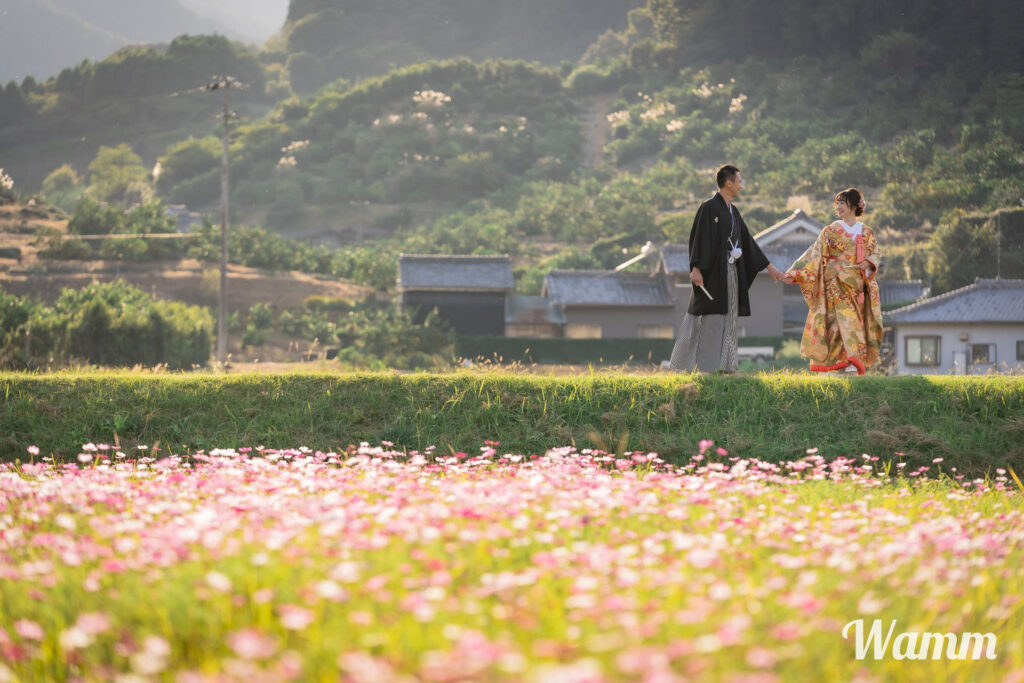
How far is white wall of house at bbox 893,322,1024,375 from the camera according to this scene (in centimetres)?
2767

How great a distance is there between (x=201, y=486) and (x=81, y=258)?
1709 inches

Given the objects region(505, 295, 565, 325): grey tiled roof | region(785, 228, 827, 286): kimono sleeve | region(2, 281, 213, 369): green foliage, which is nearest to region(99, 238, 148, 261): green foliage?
region(2, 281, 213, 369): green foliage

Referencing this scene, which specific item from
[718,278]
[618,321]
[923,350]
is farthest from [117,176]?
[718,278]

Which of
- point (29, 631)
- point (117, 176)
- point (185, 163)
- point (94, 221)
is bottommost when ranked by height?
point (29, 631)

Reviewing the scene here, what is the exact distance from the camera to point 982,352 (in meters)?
27.9

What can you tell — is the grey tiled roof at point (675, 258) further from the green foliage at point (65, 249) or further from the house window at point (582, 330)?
the green foliage at point (65, 249)

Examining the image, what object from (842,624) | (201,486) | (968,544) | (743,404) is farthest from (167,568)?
(743,404)

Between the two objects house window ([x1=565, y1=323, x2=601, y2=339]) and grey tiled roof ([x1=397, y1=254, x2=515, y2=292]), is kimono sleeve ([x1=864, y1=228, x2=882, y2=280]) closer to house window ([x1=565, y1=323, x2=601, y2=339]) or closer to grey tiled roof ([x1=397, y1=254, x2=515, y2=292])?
house window ([x1=565, y1=323, x2=601, y2=339])

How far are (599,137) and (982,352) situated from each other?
6049 centimetres

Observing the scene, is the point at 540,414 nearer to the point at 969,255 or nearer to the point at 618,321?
the point at 618,321

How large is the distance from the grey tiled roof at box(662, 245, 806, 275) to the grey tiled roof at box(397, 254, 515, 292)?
5665 millimetres

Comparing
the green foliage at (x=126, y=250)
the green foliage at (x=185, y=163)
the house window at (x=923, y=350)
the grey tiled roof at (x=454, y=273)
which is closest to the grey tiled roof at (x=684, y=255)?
the grey tiled roof at (x=454, y=273)

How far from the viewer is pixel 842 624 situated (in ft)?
10.3

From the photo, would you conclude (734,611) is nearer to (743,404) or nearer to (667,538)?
(667,538)
